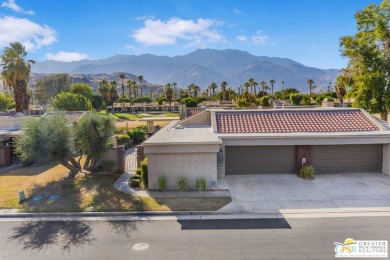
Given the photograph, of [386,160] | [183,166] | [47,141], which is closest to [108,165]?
[47,141]

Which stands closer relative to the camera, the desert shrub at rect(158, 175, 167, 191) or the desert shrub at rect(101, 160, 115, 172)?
the desert shrub at rect(158, 175, 167, 191)

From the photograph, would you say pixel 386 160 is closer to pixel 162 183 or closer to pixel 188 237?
pixel 162 183

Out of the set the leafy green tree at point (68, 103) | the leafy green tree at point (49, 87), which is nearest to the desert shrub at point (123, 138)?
the leafy green tree at point (68, 103)

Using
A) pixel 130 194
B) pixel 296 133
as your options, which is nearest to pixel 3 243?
pixel 130 194

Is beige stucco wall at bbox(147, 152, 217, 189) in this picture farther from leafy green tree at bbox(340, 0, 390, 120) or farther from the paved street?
leafy green tree at bbox(340, 0, 390, 120)

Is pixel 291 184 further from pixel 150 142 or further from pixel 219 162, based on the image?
pixel 150 142

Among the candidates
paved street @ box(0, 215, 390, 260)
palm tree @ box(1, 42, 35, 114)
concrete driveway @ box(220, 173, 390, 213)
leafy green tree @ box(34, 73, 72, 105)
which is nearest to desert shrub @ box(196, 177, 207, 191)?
concrete driveway @ box(220, 173, 390, 213)
